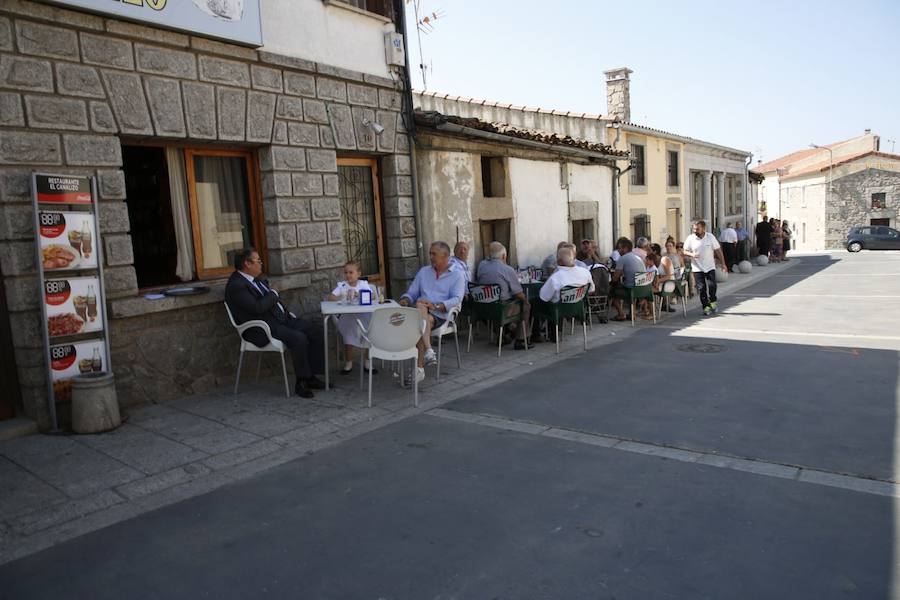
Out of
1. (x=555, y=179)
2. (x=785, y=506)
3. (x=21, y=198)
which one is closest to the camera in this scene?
(x=785, y=506)

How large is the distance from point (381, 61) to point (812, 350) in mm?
6480

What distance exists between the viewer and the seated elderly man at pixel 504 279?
27.2 feet

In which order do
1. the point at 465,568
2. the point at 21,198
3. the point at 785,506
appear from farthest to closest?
the point at 21,198 < the point at 785,506 < the point at 465,568

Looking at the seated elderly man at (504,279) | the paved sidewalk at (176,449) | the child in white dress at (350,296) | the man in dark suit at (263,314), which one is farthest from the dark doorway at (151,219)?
the seated elderly man at (504,279)

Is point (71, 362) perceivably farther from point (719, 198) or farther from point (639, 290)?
point (719, 198)

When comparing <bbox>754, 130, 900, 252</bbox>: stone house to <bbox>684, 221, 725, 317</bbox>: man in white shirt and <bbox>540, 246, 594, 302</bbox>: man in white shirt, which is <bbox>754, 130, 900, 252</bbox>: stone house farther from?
<bbox>540, 246, 594, 302</bbox>: man in white shirt

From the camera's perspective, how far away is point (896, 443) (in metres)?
4.55

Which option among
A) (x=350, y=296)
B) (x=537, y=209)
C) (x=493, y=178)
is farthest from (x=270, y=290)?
(x=537, y=209)

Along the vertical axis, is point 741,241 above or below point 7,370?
above

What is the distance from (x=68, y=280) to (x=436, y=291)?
3564 millimetres

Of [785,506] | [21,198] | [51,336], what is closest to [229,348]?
[51,336]

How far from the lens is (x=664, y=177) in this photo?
20.0 meters

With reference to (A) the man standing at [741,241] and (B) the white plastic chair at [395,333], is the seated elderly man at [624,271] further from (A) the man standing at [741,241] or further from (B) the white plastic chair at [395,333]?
(A) the man standing at [741,241]

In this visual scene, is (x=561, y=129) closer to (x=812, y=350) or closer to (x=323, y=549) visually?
(x=812, y=350)
